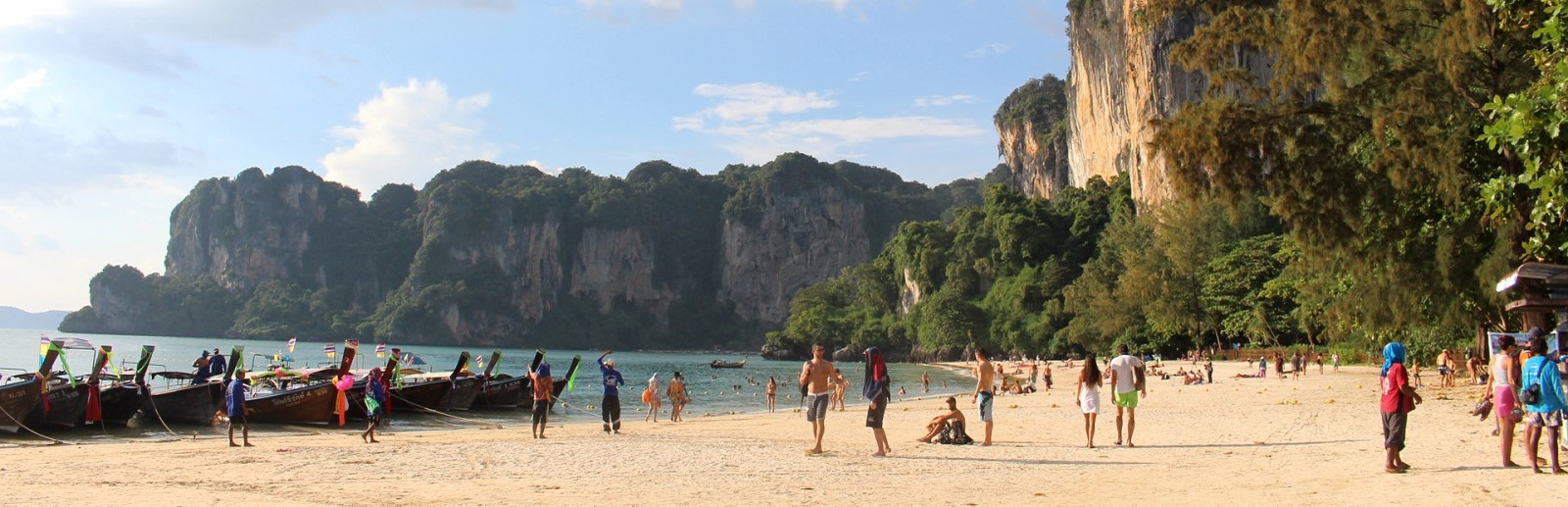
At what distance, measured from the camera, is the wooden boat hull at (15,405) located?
1923cm

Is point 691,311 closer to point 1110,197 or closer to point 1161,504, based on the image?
point 1110,197

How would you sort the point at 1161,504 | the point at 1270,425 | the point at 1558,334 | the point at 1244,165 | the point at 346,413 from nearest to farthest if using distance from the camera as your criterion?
1. the point at 1161,504
2. the point at 1558,334
3. the point at 1270,425
4. the point at 1244,165
5. the point at 346,413

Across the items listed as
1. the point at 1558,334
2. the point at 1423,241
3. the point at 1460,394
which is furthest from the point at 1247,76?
the point at 1558,334

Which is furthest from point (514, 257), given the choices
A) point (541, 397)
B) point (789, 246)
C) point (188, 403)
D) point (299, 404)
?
point (541, 397)

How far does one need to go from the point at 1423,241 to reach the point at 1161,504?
13.7 m

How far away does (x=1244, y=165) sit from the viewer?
18922 mm

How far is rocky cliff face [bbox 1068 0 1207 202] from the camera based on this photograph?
65.6m

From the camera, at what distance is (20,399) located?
19.5m

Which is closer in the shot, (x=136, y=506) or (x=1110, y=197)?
(x=136, y=506)

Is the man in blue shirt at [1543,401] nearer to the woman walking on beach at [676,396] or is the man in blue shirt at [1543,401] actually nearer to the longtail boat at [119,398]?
the woman walking on beach at [676,396]

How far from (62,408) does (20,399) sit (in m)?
1.46

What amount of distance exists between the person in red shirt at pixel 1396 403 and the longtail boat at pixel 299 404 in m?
18.3

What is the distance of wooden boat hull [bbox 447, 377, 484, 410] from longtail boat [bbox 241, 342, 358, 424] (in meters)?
5.54

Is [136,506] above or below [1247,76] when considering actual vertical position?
below
